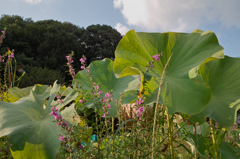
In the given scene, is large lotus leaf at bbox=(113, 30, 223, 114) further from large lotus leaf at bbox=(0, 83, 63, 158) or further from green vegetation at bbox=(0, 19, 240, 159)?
large lotus leaf at bbox=(0, 83, 63, 158)

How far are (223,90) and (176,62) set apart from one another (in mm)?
273

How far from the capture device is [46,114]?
101cm

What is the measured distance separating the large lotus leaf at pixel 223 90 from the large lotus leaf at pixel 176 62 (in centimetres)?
14

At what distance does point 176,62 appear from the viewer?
1023mm

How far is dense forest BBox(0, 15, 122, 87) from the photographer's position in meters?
12.0

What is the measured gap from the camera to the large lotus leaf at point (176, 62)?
0.84 m

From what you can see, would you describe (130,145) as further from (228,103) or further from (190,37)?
(190,37)

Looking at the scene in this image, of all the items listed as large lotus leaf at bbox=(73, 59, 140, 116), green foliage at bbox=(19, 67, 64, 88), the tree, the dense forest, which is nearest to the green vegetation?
large lotus leaf at bbox=(73, 59, 140, 116)

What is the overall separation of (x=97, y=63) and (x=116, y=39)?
55.4ft

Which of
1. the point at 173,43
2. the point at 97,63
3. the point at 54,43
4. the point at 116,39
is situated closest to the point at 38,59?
the point at 54,43

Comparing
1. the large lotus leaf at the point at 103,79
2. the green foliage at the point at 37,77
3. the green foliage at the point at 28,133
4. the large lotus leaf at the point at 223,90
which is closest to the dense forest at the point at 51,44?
the green foliage at the point at 37,77

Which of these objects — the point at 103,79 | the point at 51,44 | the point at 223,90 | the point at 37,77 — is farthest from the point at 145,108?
the point at 51,44

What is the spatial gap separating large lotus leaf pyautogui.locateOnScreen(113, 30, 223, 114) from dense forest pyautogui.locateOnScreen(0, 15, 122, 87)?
34.4 feet

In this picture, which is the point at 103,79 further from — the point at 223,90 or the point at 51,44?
the point at 51,44
